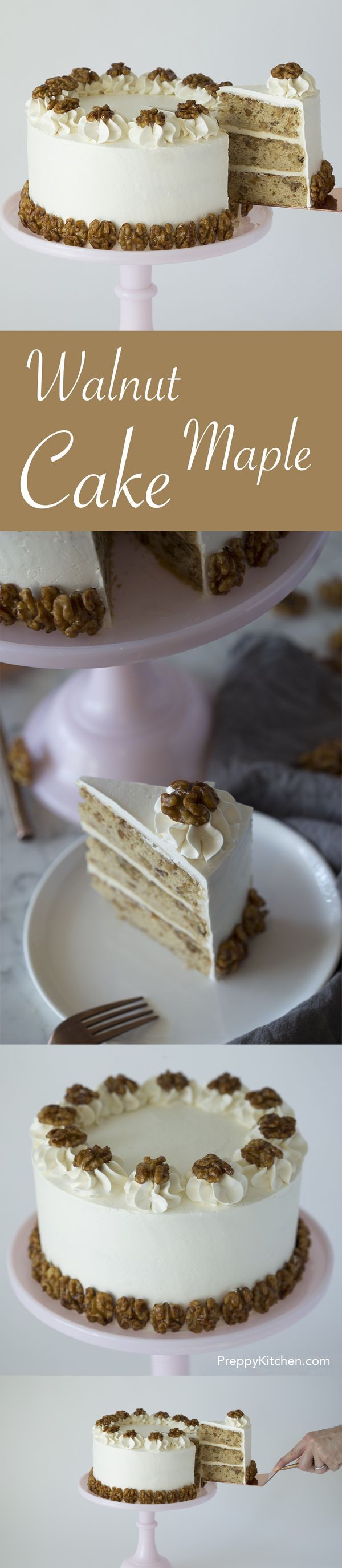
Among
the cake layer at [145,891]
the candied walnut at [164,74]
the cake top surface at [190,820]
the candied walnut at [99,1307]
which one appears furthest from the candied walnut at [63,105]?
the candied walnut at [99,1307]

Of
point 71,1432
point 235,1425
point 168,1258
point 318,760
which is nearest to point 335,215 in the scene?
point 318,760

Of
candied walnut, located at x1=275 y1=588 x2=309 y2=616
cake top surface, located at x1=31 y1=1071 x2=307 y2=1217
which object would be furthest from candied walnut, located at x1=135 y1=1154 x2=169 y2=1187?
candied walnut, located at x1=275 y1=588 x2=309 y2=616

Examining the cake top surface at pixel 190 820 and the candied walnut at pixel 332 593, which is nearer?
the cake top surface at pixel 190 820

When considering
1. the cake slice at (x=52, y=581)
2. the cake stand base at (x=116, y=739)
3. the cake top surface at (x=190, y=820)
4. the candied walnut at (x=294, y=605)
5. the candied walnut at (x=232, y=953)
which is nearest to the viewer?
the cake slice at (x=52, y=581)

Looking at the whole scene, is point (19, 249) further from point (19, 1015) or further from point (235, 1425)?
point (235, 1425)

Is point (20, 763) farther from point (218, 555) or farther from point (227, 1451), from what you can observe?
point (227, 1451)

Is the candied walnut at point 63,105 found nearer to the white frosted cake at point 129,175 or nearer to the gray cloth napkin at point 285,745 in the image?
the white frosted cake at point 129,175

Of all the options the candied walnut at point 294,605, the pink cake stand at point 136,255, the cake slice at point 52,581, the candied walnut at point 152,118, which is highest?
the candied walnut at point 152,118
